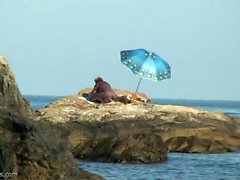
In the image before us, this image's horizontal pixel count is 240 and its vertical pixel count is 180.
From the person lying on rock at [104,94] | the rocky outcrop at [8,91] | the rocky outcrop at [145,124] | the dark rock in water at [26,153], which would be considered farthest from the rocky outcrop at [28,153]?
the person lying on rock at [104,94]

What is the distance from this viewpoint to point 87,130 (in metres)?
31.2

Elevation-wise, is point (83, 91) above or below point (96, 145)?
above

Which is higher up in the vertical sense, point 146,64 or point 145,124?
point 146,64

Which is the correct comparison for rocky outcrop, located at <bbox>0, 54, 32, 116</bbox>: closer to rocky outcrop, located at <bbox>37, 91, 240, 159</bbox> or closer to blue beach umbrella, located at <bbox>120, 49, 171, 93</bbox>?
rocky outcrop, located at <bbox>37, 91, 240, 159</bbox>

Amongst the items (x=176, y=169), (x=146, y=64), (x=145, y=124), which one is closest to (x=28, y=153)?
(x=176, y=169)

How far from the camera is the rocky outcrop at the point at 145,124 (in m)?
31.2

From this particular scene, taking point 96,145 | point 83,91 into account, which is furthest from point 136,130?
point 83,91

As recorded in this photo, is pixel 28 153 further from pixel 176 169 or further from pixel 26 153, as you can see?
pixel 176 169

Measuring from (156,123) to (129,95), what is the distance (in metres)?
4.95

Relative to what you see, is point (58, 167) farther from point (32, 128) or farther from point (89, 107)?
point (89, 107)

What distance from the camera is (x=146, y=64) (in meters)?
34.9

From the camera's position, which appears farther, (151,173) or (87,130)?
(87,130)

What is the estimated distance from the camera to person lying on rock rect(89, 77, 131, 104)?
113ft

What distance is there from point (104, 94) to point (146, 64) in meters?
2.77
